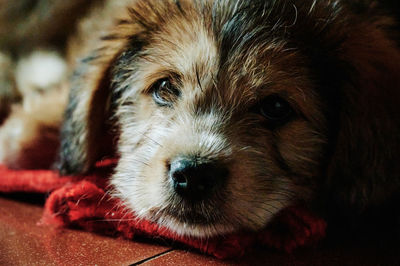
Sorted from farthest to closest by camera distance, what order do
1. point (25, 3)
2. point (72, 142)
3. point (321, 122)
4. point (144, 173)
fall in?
point (25, 3)
point (72, 142)
point (321, 122)
point (144, 173)

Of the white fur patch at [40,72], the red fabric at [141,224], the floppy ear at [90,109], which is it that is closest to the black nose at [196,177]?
the red fabric at [141,224]

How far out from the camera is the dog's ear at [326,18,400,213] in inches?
64.9

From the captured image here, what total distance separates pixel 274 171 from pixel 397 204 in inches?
18.9

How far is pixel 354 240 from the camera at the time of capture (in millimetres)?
1686

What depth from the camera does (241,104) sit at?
1600 millimetres

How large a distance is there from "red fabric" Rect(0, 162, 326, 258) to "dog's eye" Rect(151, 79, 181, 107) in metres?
0.35

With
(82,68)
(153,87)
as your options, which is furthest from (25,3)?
(153,87)

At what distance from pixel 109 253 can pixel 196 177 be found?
33 centimetres

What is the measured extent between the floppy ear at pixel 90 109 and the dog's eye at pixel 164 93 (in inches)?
9.1

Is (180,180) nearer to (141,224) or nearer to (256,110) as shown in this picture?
(141,224)

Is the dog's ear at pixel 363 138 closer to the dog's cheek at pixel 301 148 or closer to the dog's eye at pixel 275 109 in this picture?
the dog's cheek at pixel 301 148

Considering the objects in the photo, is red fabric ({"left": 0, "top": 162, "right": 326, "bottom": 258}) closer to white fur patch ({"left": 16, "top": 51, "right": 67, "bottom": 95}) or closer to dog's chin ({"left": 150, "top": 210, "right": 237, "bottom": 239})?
dog's chin ({"left": 150, "top": 210, "right": 237, "bottom": 239})

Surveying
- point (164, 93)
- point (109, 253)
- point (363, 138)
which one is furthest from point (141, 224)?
point (363, 138)

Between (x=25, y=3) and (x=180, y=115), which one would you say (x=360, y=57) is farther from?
(x=25, y=3)
